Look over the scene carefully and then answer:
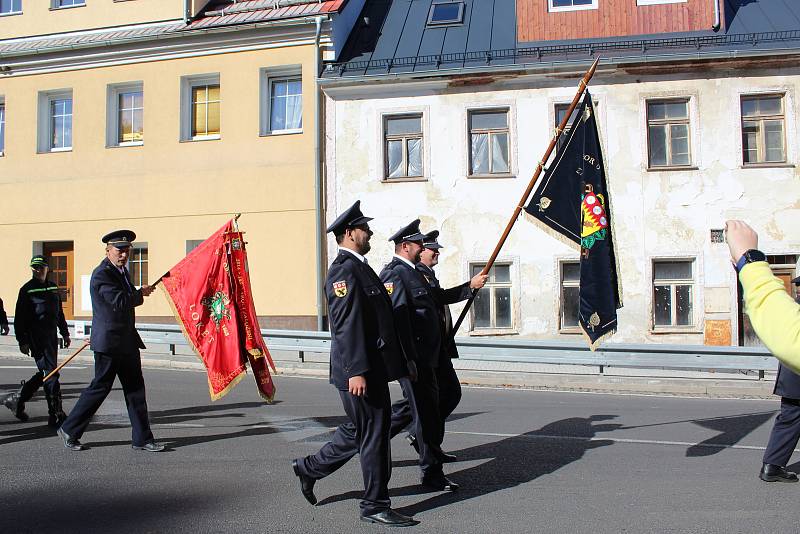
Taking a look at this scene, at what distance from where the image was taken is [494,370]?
1578 centimetres

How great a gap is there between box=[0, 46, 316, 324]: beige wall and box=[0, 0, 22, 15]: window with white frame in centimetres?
224

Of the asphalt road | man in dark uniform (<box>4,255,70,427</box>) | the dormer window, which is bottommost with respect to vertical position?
the asphalt road

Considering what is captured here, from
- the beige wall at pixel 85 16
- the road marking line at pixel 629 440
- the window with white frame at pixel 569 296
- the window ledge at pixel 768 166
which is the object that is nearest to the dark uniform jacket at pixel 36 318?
the road marking line at pixel 629 440

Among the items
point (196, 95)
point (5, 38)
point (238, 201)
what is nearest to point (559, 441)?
point (238, 201)

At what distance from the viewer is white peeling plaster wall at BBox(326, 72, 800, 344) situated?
18.8 meters

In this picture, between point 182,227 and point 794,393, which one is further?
point 182,227

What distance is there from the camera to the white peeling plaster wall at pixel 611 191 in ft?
61.7

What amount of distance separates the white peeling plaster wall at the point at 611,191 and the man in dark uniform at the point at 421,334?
42.8ft

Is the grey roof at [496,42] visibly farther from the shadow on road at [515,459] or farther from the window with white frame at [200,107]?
the shadow on road at [515,459]

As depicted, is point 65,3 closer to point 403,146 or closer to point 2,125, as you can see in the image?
point 2,125

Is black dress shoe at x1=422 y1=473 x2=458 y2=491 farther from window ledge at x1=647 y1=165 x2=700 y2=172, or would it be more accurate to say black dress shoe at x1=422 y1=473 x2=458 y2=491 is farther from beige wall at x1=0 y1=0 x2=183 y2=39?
beige wall at x1=0 y1=0 x2=183 y2=39

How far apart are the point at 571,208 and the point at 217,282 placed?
3695mm

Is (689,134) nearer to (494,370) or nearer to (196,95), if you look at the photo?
(494,370)

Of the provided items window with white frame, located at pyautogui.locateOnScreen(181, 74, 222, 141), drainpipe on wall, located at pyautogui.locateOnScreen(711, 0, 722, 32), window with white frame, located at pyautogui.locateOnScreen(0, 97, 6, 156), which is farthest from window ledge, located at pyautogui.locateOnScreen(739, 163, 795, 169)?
window with white frame, located at pyautogui.locateOnScreen(0, 97, 6, 156)
